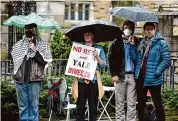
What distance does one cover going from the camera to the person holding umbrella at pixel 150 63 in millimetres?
10719

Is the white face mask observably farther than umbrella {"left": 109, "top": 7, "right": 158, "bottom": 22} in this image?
Yes

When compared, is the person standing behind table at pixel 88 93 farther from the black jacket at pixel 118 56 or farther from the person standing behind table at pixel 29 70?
the person standing behind table at pixel 29 70

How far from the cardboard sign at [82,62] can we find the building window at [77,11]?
46.9ft

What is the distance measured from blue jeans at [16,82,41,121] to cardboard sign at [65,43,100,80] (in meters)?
0.79

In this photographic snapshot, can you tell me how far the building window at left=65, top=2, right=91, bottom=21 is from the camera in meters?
25.2

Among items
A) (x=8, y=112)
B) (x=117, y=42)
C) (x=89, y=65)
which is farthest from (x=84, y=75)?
(x=8, y=112)

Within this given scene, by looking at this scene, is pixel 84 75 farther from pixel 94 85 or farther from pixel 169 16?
pixel 169 16

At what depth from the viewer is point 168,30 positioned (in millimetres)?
16734

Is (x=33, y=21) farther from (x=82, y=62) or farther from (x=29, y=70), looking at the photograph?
(x=82, y=62)

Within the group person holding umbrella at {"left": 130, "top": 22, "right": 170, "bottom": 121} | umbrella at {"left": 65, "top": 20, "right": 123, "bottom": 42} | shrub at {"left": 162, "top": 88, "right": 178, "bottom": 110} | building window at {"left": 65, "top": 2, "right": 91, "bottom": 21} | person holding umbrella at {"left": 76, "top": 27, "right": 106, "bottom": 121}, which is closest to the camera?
person holding umbrella at {"left": 76, "top": 27, "right": 106, "bottom": 121}

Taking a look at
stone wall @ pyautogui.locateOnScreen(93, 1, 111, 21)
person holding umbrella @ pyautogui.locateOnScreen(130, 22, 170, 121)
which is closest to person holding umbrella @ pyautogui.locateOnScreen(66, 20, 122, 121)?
person holding umbrella @ pyautogui.locateOnScreen(130, 22, 170, 121)

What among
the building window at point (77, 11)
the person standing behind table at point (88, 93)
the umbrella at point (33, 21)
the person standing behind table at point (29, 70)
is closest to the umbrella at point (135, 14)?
the person standing behind table at point (88, 93)

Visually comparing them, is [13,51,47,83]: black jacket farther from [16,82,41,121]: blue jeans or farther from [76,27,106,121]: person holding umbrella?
[76,27,106,121]: person holding umbrella

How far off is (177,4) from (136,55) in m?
6.13
